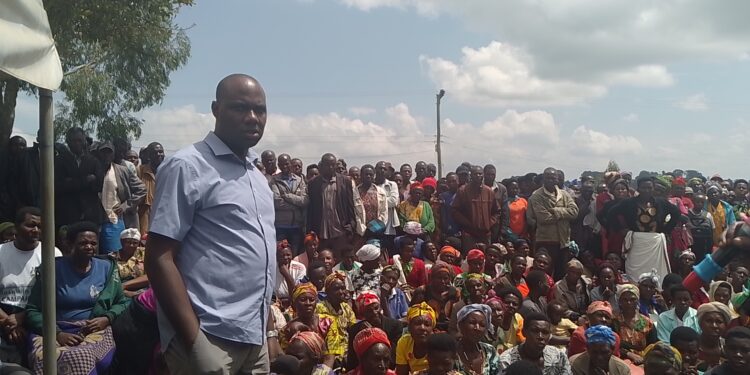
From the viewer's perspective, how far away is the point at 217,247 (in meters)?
2.25

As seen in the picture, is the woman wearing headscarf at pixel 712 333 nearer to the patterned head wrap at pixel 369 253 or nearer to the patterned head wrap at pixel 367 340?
the patterned head wrap at pixel 367 340

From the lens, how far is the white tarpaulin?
1.92 m

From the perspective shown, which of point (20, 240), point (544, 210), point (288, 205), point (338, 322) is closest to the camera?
point (20, 240)

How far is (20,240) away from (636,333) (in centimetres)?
577

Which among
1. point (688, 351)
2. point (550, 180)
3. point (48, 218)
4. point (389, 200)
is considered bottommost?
point (688, 351)

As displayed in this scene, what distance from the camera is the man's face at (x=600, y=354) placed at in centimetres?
540

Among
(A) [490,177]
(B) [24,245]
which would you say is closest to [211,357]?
(B) [24,245]

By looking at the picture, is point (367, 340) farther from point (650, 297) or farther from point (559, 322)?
point (650, 297)

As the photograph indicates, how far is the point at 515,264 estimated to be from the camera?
7645mm

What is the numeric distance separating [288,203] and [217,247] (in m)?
5.96

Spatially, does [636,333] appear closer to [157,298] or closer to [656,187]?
[656,187]

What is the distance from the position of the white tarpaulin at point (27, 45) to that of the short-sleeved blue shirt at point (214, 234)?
0.47m

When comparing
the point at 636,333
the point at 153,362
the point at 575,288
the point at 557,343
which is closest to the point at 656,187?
the point at 575,288

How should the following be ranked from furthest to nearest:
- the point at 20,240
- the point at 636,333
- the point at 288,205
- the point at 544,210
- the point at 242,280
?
1. the point at 544,210
2. the point at 288,205
3. the point at 636,333
4. the point at 20,240
5. the point at 242,280
